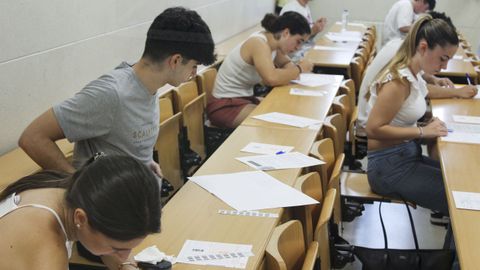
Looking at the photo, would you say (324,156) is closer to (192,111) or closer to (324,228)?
(324,228)

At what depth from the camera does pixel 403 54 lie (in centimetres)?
268

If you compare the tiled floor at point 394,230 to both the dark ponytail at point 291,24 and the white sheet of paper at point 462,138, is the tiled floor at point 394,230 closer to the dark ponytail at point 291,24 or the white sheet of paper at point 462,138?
the white sheet of paper at point 462,138

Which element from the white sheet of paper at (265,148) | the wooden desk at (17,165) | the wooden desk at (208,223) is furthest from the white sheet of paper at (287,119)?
the wooden desk at (17,165)

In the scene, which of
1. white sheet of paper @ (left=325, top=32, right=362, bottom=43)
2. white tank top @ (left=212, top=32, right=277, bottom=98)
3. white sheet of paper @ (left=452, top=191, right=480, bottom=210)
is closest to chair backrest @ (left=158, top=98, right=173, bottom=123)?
white tank top @ (left=212, top=32, right=277, bottom=98)

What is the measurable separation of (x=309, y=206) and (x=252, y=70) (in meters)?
1.89

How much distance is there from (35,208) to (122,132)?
777 millimetres

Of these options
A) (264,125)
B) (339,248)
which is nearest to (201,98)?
(264,125)

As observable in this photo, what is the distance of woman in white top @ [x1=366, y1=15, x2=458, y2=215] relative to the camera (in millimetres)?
2518

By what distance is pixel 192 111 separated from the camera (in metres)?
3.22

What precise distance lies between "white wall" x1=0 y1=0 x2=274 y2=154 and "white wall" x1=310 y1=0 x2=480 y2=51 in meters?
5.80

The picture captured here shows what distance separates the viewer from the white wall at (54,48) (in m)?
2.28

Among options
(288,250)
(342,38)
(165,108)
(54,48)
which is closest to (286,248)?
(288,250)

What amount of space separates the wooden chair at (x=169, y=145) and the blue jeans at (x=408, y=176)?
1.08 m

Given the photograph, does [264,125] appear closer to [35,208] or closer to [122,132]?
[122,132]
